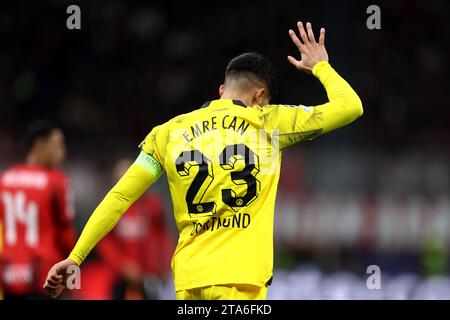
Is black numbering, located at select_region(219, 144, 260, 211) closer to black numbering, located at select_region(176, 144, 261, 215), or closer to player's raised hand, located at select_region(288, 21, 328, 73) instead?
black numbering, located at select_region(176, 144, 261, 215)

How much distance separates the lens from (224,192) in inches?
164

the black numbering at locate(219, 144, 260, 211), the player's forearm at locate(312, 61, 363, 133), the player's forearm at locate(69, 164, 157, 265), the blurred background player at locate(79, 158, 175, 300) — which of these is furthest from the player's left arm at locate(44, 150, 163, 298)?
the blurred background player at locate(79, 158, 175, 300)

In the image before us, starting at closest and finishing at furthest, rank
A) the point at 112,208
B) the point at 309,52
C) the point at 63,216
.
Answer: the point at 112,208 < the point at 309,52 < the point at 63,216

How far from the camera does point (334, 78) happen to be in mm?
4332

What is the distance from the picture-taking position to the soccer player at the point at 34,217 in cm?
754

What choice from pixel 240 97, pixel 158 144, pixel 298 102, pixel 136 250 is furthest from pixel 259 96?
pixel 298 102

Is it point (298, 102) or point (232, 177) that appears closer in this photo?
point (232, 177)

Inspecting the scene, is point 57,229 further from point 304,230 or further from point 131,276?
point 304,230

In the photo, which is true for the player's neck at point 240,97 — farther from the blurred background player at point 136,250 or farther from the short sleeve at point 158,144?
the blurred background player at point 136,250

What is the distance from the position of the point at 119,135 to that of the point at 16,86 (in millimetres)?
2183

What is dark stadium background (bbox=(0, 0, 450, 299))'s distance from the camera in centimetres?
1127

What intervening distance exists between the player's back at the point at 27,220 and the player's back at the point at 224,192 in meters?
3.44

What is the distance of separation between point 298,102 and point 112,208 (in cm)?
1068

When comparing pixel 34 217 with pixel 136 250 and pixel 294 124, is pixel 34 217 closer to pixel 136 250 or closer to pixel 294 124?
pixel 136 250
